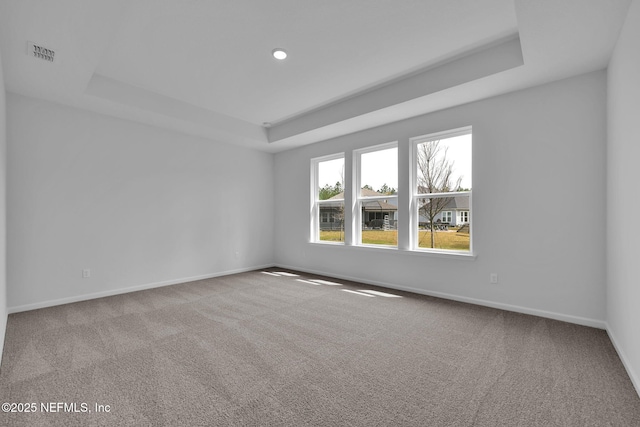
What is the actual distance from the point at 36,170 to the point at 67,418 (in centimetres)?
330

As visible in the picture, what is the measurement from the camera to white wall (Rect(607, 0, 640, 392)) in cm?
196

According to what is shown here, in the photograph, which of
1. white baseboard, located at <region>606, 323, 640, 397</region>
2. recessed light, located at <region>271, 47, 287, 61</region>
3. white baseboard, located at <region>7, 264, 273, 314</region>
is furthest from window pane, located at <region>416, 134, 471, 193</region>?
white baseboard, located at <region>7, 264, 273, 314</region>

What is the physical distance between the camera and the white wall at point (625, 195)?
196cm

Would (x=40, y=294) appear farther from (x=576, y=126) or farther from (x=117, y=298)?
(x=576, y=126)

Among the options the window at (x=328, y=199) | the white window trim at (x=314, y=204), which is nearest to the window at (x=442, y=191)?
the window at (x=328, y=199)

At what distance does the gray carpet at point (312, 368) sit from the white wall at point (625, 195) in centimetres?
24

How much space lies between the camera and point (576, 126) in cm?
302

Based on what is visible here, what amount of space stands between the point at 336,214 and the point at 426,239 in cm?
183

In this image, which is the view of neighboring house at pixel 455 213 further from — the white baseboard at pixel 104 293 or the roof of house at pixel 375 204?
the white baseboard at pixel 104 293

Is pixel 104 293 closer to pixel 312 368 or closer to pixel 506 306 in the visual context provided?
pixel 312 368

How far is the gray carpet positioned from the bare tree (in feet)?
4.50

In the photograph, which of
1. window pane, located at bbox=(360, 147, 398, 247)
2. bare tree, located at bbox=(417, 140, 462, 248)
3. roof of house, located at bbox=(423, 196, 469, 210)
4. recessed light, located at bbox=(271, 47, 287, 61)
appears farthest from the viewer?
window pane, located at bbox=(360, 147, 398, 247)

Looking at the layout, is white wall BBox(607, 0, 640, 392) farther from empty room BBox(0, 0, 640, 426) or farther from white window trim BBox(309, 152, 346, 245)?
white window trim BBox(309, 152, 346, 245)

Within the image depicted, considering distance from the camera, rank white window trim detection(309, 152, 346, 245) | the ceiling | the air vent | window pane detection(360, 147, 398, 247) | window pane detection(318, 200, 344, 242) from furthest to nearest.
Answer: white window trim detection(309, 152, 346, 245), window pane detection(318, 200, 344, 242), window pane detection(360, 147, 398, 247), the air vent, the ceiling
